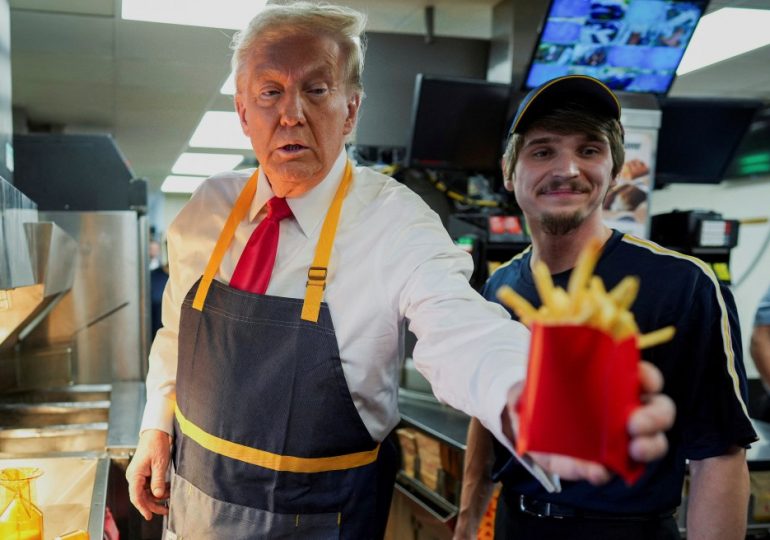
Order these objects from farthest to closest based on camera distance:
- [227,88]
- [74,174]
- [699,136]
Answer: [227,88] → [699,136] → [74,174]

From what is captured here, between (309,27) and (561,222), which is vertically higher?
(309,27)

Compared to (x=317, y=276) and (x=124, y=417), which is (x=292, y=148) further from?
(x=124, y=417)

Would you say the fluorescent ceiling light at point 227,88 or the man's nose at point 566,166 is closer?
the man's nose at point 566,166

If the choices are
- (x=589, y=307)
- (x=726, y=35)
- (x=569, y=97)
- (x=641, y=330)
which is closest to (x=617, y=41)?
(x=726, y=35)

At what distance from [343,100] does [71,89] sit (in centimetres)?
600

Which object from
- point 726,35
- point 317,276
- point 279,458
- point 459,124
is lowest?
point 279,458

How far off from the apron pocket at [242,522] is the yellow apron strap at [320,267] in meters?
0.40

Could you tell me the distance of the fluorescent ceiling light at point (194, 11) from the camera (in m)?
4.42

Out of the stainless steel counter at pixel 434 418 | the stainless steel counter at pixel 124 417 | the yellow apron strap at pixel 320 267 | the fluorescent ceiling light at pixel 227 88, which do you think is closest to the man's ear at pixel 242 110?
the yellow apron strap at pixel 320 267

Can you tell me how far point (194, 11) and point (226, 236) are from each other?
356 cm

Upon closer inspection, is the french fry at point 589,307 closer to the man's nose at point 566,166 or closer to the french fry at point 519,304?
the french fry at point 519,304

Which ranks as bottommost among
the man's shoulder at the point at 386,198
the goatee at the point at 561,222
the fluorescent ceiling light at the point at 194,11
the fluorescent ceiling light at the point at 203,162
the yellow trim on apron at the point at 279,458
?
the yellow trim on apron at the point at 279,458

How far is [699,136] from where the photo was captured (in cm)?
415

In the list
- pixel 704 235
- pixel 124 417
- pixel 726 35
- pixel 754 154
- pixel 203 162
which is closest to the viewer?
pixel 124 417
